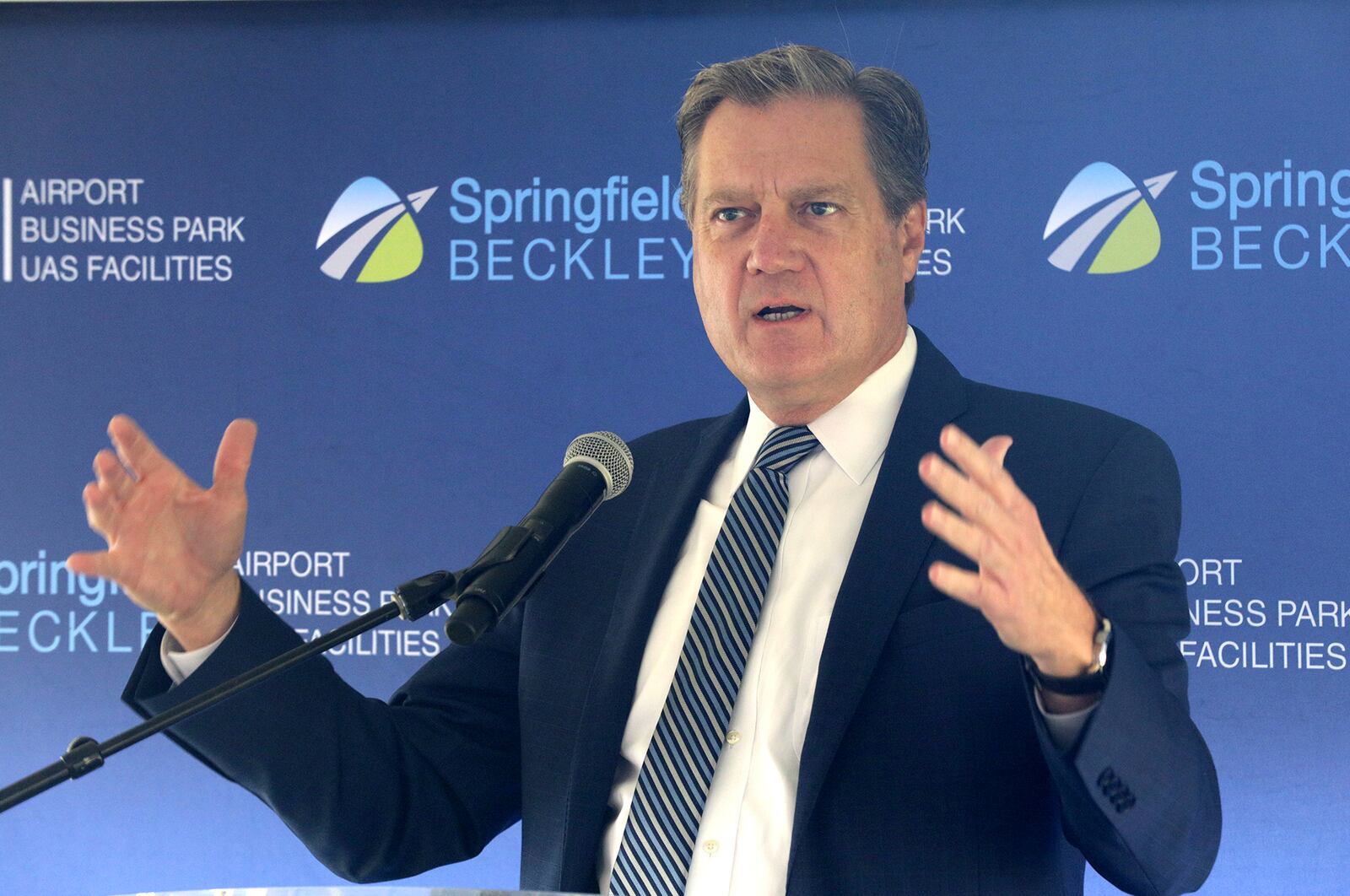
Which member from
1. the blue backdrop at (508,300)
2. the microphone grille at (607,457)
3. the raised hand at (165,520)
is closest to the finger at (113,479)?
the raised hand at (165,520)

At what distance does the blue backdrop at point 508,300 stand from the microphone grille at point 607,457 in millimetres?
1996

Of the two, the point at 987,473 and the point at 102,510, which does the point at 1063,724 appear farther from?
the point at 102,510

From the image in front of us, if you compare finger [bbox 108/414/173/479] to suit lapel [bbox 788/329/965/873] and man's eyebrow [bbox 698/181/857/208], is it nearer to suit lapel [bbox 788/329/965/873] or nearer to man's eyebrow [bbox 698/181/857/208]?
suit lapel [bbox 788/329/965/873]

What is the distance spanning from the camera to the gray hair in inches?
78.0

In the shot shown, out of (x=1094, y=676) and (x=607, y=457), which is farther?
(x=607, y=457)

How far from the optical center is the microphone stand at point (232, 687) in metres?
1.06

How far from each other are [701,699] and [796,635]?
155mm

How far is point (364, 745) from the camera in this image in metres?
1.80

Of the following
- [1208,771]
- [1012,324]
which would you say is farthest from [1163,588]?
[1012,324]

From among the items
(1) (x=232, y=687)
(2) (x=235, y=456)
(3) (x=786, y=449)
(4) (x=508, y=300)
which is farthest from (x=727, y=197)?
(4) (x=508, y=300)

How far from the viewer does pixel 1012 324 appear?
3.40 m

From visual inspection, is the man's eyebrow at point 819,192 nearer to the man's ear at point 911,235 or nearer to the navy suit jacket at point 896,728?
the man's ear at point 911,235

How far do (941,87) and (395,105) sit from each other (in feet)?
4.80

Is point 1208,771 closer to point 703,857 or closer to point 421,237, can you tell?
point 703,857
